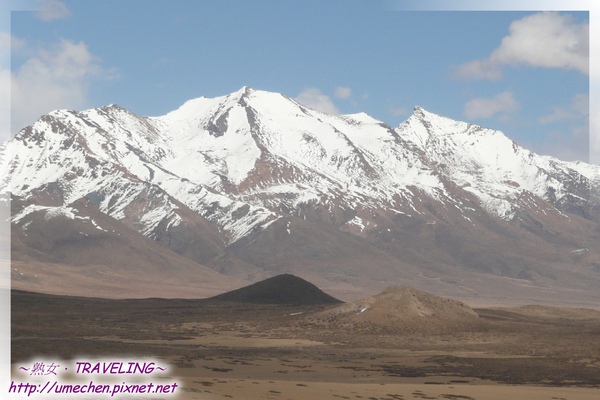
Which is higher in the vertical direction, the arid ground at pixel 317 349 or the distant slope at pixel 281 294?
the distant slope at pixel 281 294

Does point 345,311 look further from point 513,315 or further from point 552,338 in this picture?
point 513,315

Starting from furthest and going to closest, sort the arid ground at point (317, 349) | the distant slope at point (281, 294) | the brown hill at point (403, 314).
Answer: the distant slope at point (281, 294) → the brown hill at point (403, 314) → the arid ground at point (317, 349)

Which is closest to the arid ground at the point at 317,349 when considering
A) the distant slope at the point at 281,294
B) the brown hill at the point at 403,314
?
the brown hill at the point at 403,314

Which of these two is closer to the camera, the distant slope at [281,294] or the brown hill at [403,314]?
the brown hill at [403,314]

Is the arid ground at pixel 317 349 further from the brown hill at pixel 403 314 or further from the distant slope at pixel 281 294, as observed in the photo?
the distant slope at pixel 281 294

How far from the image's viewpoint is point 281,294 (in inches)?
6324

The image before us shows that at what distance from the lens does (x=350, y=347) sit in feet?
306

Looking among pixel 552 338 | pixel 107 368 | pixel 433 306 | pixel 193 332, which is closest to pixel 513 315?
pixel 433 306

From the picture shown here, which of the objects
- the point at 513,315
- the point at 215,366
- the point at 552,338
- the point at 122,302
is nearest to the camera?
the point at 215,366

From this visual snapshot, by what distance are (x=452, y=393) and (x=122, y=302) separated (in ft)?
368

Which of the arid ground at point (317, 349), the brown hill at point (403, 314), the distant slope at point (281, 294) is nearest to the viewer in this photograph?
the arid ground at point (317, 349)

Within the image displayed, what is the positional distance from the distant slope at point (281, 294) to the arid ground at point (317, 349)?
1110 centimetres

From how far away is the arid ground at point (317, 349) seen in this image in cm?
5428

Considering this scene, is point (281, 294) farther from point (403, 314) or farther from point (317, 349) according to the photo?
point (317, 349)
